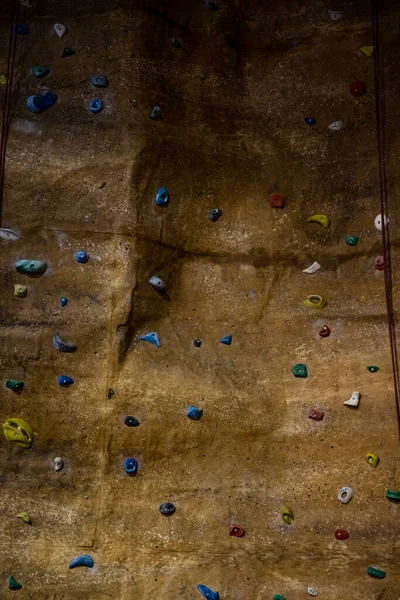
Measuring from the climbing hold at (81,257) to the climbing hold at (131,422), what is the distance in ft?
Result: 7.97

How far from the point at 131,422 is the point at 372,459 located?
3.55 m

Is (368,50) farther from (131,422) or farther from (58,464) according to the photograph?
(58,464)

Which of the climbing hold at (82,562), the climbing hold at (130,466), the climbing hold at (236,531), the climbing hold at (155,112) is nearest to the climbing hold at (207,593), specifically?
A: the climbing hold at (236,531)

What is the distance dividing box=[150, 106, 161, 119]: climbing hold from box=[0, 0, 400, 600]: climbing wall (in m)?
0.11

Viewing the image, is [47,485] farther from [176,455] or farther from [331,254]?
[331,254]

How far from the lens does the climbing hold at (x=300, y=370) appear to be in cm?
905

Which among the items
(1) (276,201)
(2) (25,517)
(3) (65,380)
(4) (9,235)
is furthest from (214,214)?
(2) (25,517)

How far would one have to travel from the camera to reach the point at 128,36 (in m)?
9.24

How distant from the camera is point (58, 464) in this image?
29.0ft

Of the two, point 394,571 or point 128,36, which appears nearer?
point 394,571

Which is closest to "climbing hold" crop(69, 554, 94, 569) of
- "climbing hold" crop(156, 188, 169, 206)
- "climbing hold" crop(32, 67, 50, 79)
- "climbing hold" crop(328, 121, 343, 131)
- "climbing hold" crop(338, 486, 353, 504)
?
"climbing hold" crop(338, 486, 353, 504)

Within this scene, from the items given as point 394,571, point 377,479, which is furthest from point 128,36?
point 394,571

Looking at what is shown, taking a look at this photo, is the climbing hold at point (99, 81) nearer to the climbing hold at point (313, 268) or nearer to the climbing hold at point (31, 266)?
the climbing hold at point (31, 266)

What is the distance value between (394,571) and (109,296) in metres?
5.72
